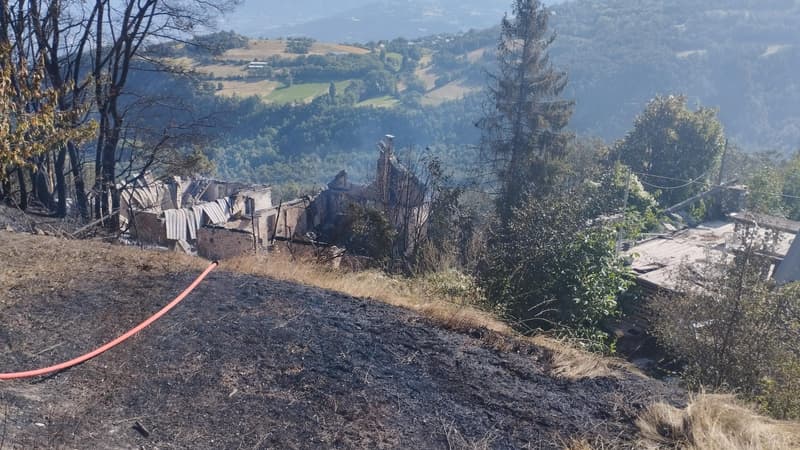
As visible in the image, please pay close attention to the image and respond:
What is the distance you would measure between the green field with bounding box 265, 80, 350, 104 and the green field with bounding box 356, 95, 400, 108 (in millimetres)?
Result: 3130

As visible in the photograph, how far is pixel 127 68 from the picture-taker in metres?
10.9

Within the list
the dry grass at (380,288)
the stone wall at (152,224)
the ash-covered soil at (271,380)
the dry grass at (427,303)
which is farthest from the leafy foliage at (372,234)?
the ash-covered soil at (271,380)

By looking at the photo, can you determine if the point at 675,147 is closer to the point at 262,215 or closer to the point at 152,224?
the point at 262,215

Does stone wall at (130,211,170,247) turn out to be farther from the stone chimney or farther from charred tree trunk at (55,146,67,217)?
the stone chimney

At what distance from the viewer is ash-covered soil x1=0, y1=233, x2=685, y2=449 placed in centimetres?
328

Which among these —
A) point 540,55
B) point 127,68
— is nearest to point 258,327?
point 127,68

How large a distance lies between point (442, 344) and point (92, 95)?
952cm

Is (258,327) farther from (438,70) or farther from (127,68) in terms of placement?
(438,70)

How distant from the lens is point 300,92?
6322 cm

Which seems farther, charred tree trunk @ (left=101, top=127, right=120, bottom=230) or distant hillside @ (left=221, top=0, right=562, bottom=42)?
distant hillside @ (left=221, top=0, right=562, bottom=42)

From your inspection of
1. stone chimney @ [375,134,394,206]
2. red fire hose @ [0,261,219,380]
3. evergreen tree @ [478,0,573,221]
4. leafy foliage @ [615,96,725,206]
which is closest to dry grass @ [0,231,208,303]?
red fire hose @ [0,261,219,380]

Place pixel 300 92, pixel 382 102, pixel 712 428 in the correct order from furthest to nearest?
pixel 382 102
pixel 300 92
pixel 712 428

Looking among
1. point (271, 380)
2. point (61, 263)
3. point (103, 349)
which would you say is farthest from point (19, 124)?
point (271, 380)

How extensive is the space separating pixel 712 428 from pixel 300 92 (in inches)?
2486
